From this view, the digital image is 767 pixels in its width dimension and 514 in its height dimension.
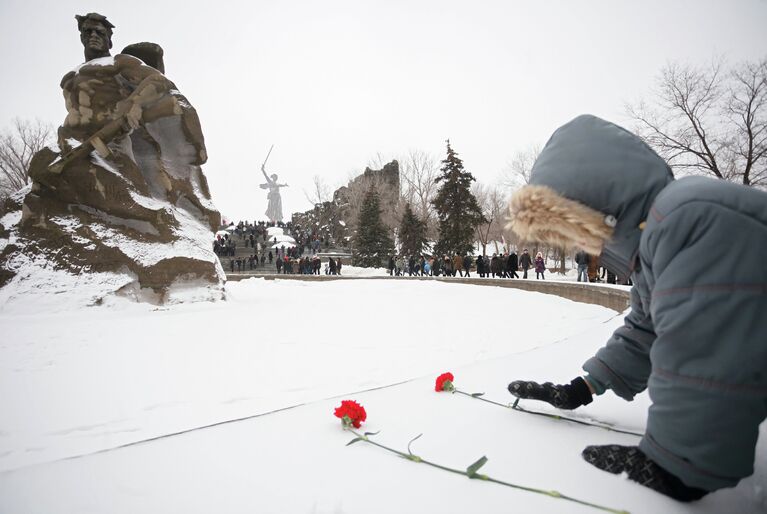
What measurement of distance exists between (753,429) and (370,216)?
2782cm

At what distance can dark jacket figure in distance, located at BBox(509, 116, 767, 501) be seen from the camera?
3.30 ft

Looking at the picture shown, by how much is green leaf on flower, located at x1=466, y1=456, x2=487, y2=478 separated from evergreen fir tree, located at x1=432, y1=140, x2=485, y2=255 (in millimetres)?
25592

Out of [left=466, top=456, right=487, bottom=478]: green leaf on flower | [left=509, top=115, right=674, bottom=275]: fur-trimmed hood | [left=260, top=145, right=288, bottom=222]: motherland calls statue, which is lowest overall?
[left=466, top=456, right=487, bottom=478]: green leaf on flower

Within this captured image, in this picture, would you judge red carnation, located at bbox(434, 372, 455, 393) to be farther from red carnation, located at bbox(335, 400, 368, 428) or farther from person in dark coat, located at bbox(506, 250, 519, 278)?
person in dark coat, located at bbox(506, 250, 519, 278)

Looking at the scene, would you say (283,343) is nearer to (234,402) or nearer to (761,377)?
(234,402)

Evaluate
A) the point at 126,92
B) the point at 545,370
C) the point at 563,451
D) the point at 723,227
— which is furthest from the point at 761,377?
the point at 126,92

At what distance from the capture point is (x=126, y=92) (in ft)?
26.3

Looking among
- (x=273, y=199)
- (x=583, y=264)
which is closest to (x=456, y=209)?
(x=583, y=264)

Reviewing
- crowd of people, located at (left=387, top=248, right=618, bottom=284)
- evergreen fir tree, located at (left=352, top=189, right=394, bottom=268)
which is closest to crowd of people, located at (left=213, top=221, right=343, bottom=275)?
evergreen fir tree, located at (left=352, top=189, right=394, bottom=268)

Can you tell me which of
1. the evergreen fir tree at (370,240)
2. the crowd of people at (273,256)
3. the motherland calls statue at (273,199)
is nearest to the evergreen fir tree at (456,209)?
the evergreen fir tree at (370,240)

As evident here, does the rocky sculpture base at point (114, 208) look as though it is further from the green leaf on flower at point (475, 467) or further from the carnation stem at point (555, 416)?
the green leaf on flower at point (475, 467)

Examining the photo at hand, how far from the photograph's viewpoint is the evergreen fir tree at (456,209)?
26.4 metres

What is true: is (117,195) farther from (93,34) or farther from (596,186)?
(596,186)

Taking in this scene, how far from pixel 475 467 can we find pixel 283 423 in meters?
0.93
